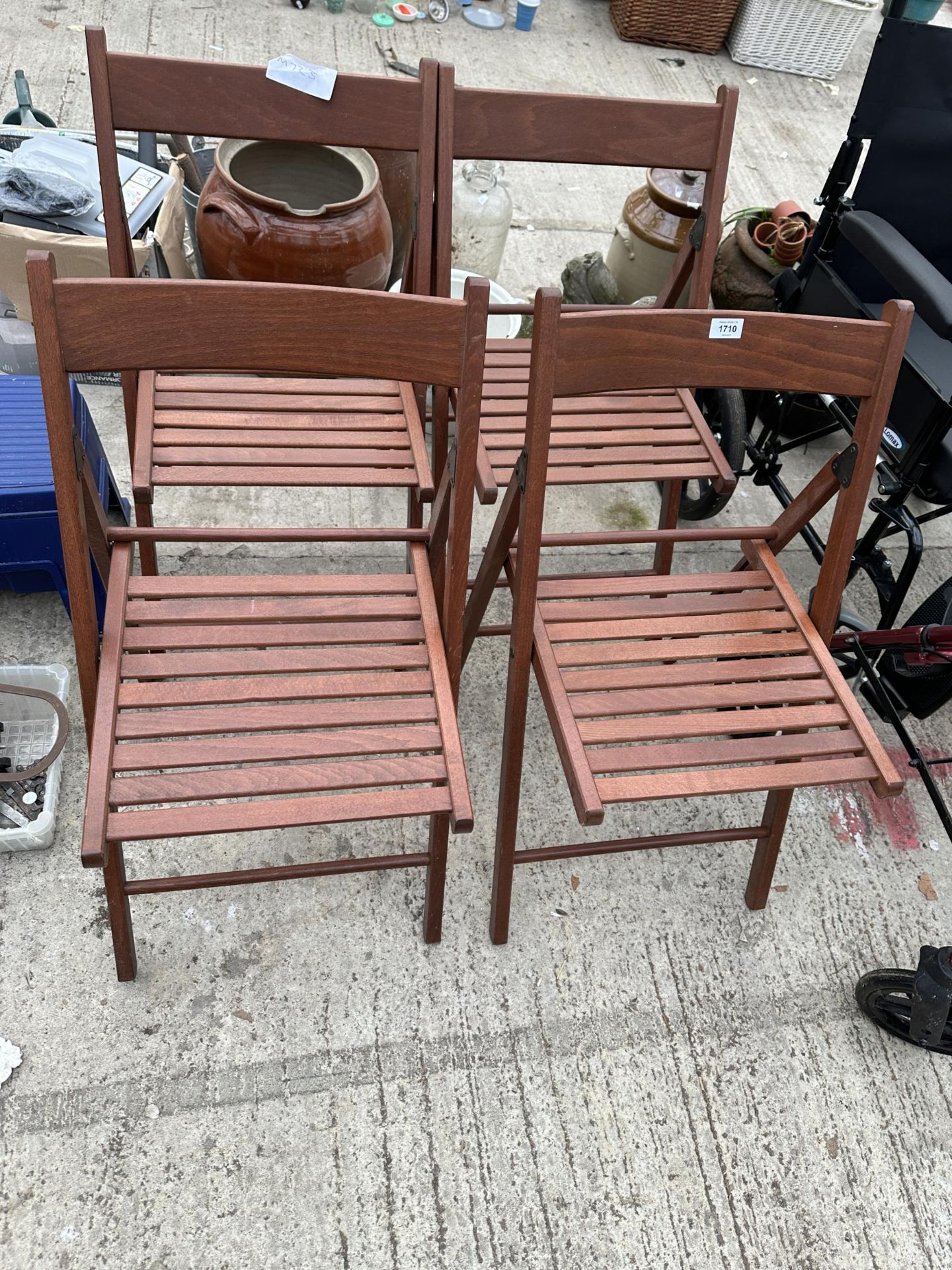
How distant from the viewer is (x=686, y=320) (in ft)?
5.14

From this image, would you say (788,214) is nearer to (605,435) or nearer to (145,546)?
(605,435)

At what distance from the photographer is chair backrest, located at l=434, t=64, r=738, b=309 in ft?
7.04

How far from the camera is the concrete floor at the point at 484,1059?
165 cm

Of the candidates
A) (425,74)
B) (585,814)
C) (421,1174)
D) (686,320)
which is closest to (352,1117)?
(421,1174)

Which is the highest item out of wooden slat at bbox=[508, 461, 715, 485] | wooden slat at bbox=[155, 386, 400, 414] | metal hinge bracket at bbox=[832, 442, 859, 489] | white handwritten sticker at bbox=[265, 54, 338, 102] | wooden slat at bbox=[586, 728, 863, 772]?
white handwritten sticker at bbox=[265, 54, 338, 102]

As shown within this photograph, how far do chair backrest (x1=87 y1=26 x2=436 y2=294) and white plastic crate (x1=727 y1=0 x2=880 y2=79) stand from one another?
444 cm

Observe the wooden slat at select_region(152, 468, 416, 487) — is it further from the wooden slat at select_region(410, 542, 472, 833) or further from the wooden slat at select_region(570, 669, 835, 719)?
the wooden slat at select_region(570, 669, 835, 719)

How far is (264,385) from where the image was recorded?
87.3 inches

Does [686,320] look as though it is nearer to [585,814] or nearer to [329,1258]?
[585,814]

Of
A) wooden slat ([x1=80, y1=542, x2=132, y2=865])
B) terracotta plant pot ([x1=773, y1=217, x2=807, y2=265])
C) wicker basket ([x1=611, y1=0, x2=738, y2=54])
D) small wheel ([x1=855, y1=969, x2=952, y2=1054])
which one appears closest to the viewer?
wooden slat ([x1=80, y1=542, x2=132, y2=865])

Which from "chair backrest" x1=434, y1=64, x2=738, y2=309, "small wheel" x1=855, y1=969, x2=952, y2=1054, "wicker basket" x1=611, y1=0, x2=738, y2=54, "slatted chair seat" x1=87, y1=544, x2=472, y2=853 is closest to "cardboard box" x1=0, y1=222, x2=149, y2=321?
"chair backrest" x1=434, y1=64, x2=738, y2=309

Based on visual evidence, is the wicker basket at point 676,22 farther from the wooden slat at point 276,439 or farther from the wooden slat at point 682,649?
the wooden slat at point 682,649

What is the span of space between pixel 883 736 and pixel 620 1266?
4.68 feet

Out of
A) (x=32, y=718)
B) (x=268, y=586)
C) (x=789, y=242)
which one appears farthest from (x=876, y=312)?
(x=32, y=718)
